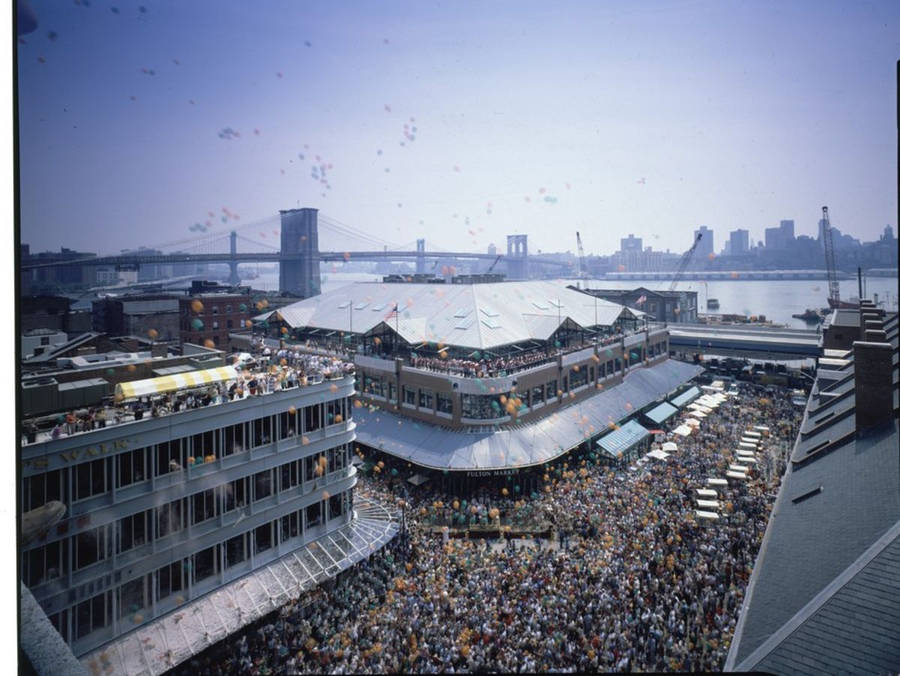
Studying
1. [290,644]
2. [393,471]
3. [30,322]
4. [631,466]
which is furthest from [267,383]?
[30,322]

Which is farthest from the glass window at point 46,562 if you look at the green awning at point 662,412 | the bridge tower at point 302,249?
the bridge tower at point 302,249

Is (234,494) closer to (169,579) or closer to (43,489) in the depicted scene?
(169,579)

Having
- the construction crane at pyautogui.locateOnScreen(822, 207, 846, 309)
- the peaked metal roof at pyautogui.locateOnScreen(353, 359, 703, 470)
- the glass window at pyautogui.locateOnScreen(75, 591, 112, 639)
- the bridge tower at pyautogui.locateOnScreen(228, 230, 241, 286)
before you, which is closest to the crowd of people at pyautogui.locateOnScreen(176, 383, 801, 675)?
the peaked metal roof at pyautogui.locateOnScreen(353, 359, 703, 470)

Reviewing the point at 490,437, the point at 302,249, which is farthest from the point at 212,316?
the point at 490,437

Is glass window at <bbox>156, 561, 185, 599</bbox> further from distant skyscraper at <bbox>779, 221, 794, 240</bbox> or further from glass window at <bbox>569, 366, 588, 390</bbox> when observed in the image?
distant skyscraper at <bbox>779, 221, 794, 240</bbox>

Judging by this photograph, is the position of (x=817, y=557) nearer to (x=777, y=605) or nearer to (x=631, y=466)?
(x=777, y=605)

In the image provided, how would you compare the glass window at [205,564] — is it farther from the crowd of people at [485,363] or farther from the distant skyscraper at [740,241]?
the distant skyscraper at [740,241]
